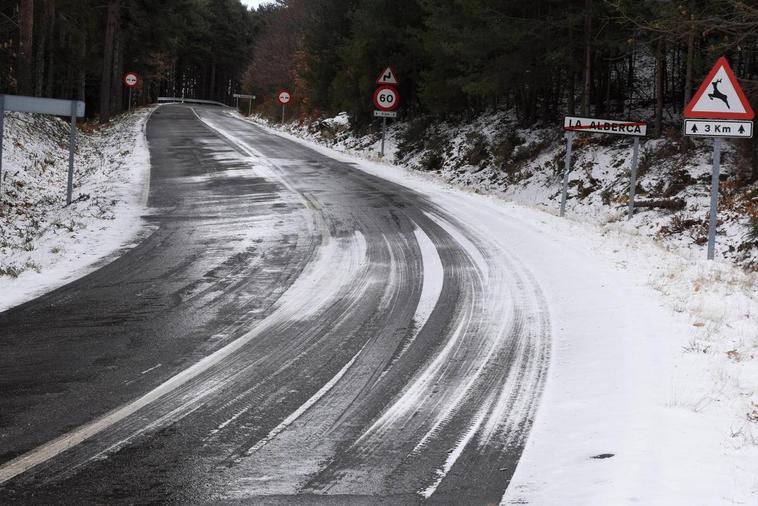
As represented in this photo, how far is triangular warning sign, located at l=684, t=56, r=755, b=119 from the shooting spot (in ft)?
28.8

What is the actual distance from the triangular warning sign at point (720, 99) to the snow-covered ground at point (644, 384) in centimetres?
185

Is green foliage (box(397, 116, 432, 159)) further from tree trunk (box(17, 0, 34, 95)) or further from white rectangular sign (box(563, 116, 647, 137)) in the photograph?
white rectangular sign (box(563, 116, 647, 137))

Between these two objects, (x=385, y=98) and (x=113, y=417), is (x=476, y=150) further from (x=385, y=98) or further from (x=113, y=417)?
(x=113, y=417)

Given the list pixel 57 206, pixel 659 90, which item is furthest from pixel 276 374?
pixel 659 90

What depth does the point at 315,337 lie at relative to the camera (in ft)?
19.7

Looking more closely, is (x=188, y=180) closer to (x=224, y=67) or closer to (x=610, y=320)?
(x=610, y=320)

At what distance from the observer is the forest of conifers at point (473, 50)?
16.2m

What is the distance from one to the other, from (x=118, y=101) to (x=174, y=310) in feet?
148

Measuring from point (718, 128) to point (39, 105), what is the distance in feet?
32.7

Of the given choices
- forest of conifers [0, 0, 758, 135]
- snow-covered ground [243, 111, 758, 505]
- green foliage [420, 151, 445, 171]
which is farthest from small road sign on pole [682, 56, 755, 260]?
green foliage [420, 151, 445, 171]

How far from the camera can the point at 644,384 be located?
15.9ft

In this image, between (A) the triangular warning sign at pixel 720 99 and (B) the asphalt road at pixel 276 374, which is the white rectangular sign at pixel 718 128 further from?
(B) the asphalt road at pixel 276 374

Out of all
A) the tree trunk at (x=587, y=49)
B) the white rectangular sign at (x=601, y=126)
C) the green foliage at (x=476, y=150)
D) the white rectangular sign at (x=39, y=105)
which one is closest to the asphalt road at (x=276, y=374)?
the white rectangular sign at (x=39, y=105)

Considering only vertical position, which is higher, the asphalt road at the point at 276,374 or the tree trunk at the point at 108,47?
the tree trunk at the point at 108,47
